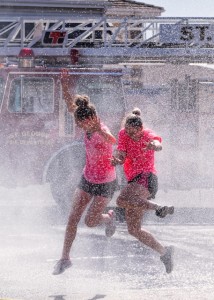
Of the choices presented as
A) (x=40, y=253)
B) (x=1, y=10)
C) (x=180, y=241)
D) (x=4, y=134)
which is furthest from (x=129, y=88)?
(x=1, y=10)

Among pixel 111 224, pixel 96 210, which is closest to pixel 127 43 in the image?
pixel 111 224

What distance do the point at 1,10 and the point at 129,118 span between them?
64.9 feet

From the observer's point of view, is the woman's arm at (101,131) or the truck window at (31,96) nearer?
the woman's arm at (101,131)

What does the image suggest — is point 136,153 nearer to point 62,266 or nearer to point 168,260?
point 168,260

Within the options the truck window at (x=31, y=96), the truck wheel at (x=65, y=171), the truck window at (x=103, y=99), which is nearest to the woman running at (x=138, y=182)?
the truck wheel at (x=65, y=171)

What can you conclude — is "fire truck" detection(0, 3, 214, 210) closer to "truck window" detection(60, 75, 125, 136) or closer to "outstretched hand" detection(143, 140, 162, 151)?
"truck window" detection(60, 75, 125, 136)

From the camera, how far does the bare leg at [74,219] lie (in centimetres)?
796

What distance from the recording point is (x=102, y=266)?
849 centimetres

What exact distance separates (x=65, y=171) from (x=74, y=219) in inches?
184

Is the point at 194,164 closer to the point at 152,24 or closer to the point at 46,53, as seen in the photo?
the point at 152,24

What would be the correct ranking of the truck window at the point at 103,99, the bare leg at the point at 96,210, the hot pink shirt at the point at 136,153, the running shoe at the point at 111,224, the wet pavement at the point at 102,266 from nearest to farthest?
the wet pavement at the point at 102,266 → the hot pink shirt at the point at 136,153 → the bare leg at the point at 96,210 → the running shoe at the point at 111,224 → the truck window at the point at 103,99

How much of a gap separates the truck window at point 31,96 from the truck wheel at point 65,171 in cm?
68

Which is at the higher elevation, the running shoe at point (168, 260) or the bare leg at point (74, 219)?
the bare leg at point (74, 219)

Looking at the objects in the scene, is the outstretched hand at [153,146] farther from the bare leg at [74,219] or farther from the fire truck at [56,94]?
the fire truck at [56,94]
